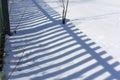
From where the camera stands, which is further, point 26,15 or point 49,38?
point 26,15

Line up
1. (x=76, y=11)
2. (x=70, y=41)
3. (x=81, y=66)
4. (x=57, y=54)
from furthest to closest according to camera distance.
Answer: (x=76, y=11)
(x=70, y=41)
(x=57, y=54)
(x=81, y=66)

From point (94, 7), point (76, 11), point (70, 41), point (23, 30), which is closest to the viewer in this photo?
point (70, 41)

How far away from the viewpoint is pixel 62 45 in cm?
448

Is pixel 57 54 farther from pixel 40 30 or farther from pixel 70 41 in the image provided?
pixel 40 30

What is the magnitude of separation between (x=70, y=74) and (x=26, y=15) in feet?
9.76

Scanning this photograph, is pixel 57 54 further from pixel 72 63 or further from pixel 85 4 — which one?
pixel 85 4

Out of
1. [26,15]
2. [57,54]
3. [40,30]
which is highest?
[26,15]

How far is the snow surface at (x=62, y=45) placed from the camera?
3.60 meters

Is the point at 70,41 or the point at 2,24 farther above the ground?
the point at 2,24

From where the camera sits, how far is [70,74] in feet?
11.6

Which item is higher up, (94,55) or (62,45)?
(62,45)

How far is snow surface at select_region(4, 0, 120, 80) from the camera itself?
3602mm

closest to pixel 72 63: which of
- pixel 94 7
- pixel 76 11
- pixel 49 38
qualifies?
pixel 49 38

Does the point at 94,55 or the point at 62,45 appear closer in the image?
the point at 94,55
